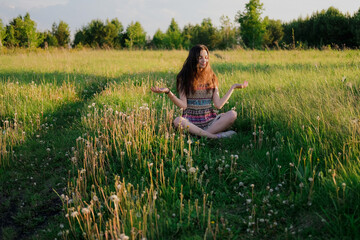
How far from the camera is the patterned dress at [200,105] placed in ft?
15.9

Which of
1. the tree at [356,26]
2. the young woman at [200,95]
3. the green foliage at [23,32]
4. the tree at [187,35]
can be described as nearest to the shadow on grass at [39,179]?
the young woman at [200,95]

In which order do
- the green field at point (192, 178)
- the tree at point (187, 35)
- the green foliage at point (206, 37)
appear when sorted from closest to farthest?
the green field at point (192, 178), the green foliage at point (206, 37), the tree at point (187, 35)

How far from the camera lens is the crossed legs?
4477 mm

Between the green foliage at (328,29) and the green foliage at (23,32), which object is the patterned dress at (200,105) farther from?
the green foliage at (23,32)

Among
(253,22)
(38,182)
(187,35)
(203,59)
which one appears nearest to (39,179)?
(38,182)

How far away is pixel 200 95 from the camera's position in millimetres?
4867

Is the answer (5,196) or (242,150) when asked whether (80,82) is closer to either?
(5,196)

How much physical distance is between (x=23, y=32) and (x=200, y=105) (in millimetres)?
34186

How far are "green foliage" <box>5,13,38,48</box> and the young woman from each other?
31.4 meters

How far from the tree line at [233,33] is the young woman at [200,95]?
36.6 ft

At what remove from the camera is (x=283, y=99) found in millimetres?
4773

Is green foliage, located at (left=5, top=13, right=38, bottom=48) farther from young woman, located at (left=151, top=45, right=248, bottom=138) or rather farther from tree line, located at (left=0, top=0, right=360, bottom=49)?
young woman, located at (left=151, top=45, right=248, bottom=138)

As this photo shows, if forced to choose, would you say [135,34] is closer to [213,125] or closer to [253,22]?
[253,22]

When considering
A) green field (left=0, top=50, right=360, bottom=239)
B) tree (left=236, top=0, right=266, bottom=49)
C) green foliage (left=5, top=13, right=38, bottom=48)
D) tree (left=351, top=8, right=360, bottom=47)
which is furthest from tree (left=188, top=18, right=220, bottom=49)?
green field (left=0, top=50, right=360, bottom=239)
